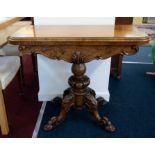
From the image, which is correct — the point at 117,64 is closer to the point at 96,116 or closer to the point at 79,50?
the point at 96,116

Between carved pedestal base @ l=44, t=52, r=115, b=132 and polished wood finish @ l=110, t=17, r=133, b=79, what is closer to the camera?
carved pedestal base @ l=44, t=52, r=115, b=132

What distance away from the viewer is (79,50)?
129 centimetres

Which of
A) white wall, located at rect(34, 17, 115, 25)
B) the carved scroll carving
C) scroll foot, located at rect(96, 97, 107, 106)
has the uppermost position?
white wall, located at rect(34, 17, 115, 25)

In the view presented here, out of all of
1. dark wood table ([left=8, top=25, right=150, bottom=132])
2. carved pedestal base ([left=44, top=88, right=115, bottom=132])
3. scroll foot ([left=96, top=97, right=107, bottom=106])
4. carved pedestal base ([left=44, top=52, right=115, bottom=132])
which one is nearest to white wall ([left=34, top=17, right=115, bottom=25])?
dark wood table ([left=8, top=25, right=150, bottom=132])

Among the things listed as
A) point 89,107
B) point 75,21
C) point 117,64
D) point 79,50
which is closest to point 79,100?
point 89,107

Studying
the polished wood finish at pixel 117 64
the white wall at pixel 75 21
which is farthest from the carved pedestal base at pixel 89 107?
the polished wood finish at pixel 117 64

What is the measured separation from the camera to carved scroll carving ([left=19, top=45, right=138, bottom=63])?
50.3 inches

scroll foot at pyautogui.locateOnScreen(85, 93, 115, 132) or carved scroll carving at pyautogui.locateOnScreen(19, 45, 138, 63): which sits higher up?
carved scroll carving at pyautogui.locateOnScreen(19, 45, 138, 63)

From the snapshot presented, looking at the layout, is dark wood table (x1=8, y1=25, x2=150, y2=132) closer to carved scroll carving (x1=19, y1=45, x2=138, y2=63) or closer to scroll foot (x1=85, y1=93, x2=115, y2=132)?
carved scroll carving (x1=19, y1=45, x2=138, y2=63)

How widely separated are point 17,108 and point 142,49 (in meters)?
2.78

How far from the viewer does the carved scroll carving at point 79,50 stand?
128cm

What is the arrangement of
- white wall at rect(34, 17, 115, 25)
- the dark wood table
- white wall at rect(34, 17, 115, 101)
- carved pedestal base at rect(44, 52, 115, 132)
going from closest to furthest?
the dark wood table
carved pedestal base at rect(44, 52, 115, 132)
white wall at rect(34, 17, 115, 25)
white wall at rect(34, 17, 115, 101)

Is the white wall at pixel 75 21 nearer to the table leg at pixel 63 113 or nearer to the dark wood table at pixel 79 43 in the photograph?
the dark wood table at pixel 79 43
